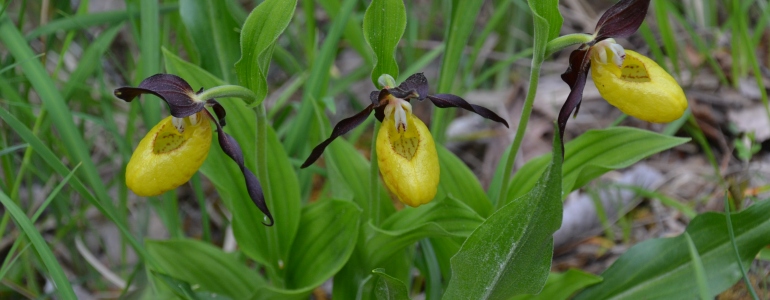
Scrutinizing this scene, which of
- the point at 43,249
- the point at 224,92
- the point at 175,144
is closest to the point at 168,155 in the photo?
the point at 175,144

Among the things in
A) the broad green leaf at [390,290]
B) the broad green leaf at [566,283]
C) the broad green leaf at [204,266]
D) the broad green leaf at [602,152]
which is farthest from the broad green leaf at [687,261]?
the broad green leaf at [204,266]

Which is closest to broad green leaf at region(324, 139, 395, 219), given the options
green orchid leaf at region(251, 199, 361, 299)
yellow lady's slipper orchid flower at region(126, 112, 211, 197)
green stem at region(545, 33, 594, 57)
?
green orchid leaf at region(251, 199, 361, 299)

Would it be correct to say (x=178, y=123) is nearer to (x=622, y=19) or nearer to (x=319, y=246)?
(x=319, y=246)

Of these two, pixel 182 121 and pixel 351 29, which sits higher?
pixel 182 121

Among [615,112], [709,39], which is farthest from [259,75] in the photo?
[709,39]

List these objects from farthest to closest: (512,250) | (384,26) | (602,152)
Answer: (602,152)
(384,26)
(512,250)

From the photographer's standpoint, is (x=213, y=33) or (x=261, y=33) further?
(x=213, y=33)
